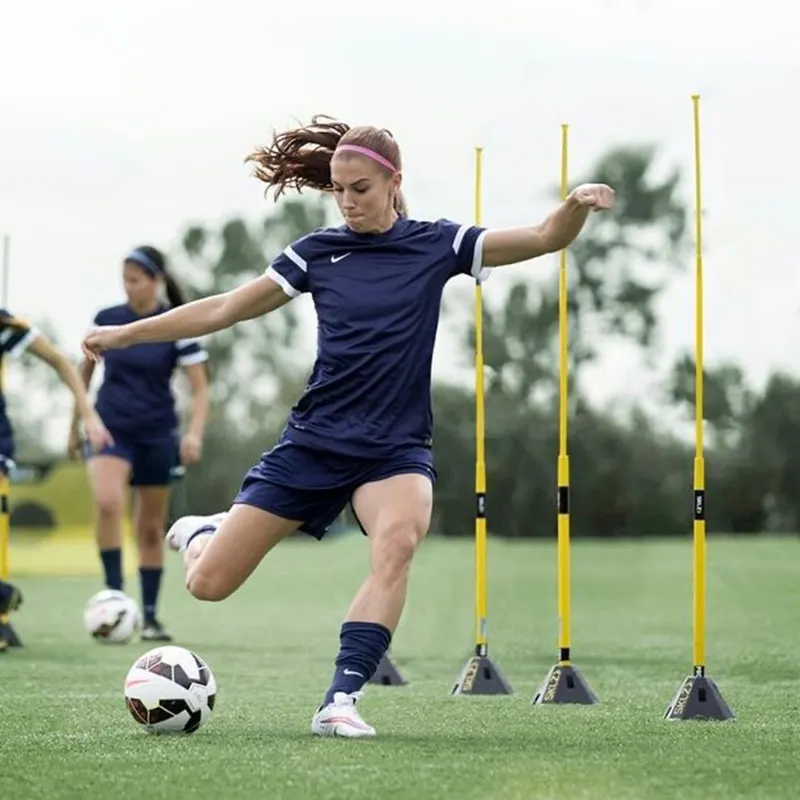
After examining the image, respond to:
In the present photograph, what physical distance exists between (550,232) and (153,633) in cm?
561

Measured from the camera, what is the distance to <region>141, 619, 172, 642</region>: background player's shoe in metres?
10.8

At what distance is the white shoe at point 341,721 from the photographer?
5723mm

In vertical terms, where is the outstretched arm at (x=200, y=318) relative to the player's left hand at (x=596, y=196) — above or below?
below

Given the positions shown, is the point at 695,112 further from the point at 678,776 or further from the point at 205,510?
the point at 205,510

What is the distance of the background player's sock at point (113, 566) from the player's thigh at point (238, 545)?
4867 millimetres

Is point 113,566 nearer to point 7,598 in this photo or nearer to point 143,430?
point 143,430

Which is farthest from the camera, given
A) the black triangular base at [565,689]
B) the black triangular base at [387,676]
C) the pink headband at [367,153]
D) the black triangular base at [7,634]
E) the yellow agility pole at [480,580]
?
the black triangular base at [7,634]

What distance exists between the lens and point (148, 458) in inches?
429

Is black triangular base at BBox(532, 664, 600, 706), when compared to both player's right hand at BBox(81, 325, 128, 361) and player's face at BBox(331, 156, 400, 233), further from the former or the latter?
player's right hand at BBox(81, 325, 128, 361)

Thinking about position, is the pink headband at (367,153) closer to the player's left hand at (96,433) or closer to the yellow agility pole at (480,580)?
the yellow agility pole at (480,580)

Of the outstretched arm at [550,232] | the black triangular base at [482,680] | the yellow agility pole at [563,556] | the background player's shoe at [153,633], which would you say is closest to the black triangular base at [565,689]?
the yellow agility pole at [563,556]

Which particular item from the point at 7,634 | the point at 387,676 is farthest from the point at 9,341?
the point at 387,676

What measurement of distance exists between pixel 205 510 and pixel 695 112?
90.1 ft

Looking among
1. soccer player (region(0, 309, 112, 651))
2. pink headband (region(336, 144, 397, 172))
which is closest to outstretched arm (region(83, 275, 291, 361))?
pink headband (region(336, 144, 397, 172))
